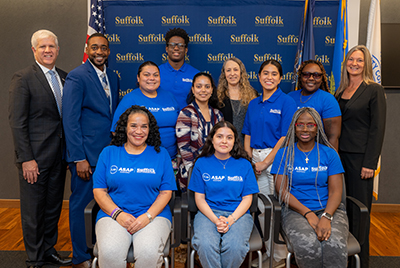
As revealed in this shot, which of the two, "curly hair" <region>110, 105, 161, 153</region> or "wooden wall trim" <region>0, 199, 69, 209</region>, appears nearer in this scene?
"curly hair" <region>110, 105, 161, 153</region>

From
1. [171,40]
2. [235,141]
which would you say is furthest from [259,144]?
[171,40]

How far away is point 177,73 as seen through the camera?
3342mm

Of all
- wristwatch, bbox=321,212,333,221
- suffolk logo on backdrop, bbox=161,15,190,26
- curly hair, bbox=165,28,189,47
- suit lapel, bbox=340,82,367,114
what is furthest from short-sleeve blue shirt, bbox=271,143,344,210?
suffolk logo on backdrop, bbox=161,15,190,26

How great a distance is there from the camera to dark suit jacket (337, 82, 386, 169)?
2.62m

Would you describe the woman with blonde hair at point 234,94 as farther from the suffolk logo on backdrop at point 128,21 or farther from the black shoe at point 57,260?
the black shoe at point 57,260

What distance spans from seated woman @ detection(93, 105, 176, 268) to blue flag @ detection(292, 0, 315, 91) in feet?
7.31

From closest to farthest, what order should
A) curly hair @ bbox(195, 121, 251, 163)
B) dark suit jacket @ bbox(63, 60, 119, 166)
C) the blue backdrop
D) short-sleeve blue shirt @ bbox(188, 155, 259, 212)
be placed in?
short-sleeve blue shirt @ bbox(188, 155, 259, 212), curly hair @ bbox(195, 121, 251, 163), dark suit jacket @ bbox(63, 60, 119, 166), the blue backdrop

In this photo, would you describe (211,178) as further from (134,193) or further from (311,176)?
(311,176)

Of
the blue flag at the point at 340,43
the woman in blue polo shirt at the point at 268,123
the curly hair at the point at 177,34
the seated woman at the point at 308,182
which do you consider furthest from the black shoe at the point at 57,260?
the blue flag at the point at 340,43

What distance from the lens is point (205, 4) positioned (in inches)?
147

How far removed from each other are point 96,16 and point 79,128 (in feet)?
→ 5.76

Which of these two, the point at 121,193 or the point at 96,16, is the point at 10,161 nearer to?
the point at 96,16

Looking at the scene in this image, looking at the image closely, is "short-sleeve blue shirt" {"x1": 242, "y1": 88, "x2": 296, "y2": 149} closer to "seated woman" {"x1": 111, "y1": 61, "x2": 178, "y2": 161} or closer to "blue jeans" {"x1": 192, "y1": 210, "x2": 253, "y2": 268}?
"seated woman" {"x1": 111, "y1": 61, "x2": 178, "y2": 161}

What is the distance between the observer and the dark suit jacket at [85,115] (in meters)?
2.54
